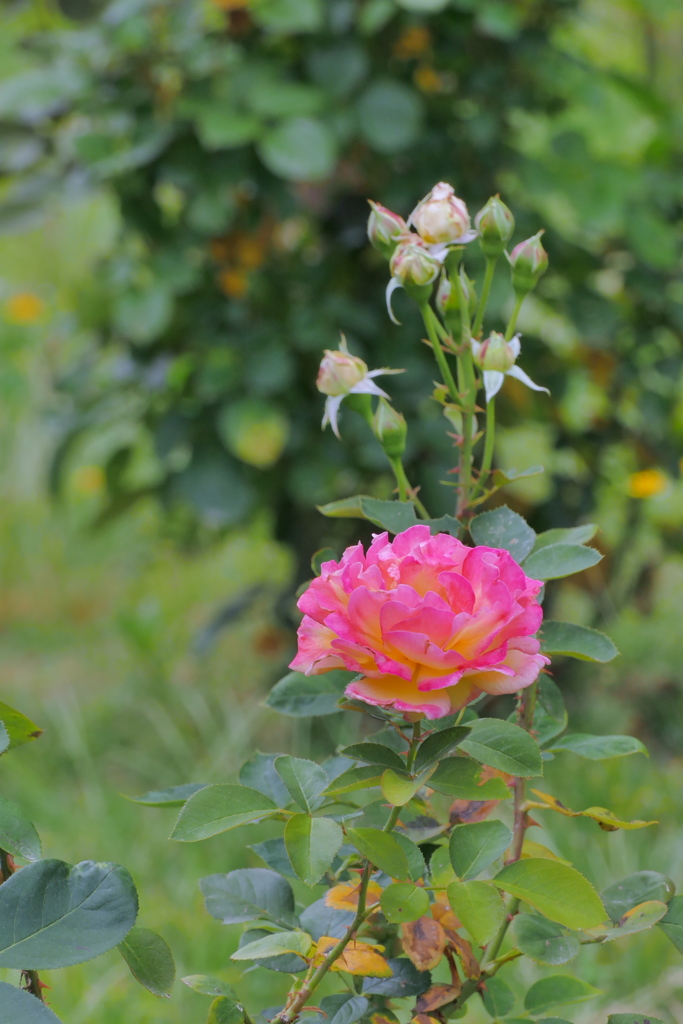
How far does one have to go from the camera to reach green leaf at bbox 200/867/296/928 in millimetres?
491

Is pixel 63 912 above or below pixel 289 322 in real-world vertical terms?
above

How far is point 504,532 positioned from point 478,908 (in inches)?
7.7

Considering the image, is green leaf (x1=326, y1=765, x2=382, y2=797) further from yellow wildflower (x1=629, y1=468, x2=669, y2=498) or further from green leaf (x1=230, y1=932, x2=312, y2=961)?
yellow wildflower (x1=629, y1=468, x2=669, y2=498)

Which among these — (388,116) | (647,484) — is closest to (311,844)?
(388,116)

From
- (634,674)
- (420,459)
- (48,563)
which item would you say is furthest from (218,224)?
(48,563)

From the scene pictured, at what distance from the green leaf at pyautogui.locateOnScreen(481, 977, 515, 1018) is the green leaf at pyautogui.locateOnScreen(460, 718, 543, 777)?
0.55ft

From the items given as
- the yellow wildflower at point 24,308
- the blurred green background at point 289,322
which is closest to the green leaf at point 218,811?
the blurred green background at point 289,322

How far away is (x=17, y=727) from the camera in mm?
482

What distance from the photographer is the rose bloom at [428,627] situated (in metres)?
0.40

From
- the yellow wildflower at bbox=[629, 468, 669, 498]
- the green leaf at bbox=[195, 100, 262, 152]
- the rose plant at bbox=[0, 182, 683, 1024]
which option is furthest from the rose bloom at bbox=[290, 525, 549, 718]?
the yellow wildflower at bbox=[629, 468, 669, 498]

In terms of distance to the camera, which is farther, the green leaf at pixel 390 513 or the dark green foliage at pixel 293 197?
the dark green foliage at pixel 293 197

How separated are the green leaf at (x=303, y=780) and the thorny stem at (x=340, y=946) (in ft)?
0.12

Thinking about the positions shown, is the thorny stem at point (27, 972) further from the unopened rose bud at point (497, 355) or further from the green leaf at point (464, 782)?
the unopened rose bud at point (497, 355)

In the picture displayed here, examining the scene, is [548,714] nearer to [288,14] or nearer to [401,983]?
[401,983]
